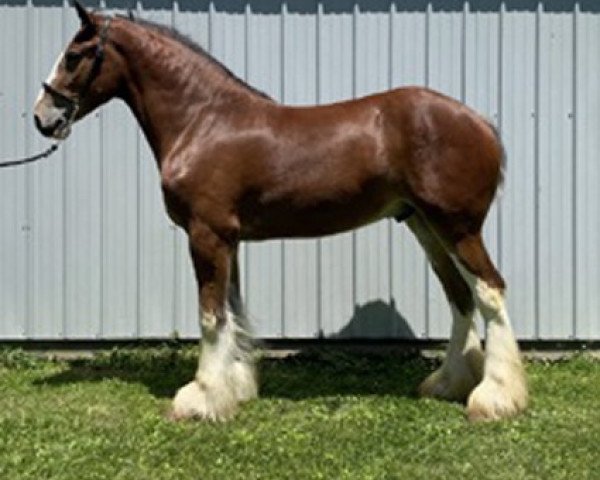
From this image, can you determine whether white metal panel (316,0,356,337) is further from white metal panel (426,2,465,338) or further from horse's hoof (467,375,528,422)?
horse's hoof (467,375,528,422)

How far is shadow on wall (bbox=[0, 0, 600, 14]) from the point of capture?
6.42 m

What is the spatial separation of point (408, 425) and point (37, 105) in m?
2.57

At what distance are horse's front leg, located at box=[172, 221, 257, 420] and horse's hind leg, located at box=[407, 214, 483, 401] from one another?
3.66 ft

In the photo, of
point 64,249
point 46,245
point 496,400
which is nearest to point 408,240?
point 496,400

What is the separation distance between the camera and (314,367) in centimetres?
638

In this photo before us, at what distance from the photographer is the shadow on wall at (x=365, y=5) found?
6.42 metres

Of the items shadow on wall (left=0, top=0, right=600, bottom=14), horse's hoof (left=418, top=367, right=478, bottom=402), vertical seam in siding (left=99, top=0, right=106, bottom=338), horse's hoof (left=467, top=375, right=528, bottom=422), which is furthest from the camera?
vertical seam in siding (left=99, top=0, right=106, bottom=338)

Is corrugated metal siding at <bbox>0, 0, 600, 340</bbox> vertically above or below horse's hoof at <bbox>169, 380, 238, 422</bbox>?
above

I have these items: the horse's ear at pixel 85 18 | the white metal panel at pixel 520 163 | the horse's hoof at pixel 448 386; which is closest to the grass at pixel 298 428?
the horse's hoof at pixel 448 386

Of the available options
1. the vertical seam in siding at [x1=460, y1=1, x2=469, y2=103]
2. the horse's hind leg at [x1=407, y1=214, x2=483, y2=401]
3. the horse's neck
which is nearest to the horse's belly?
the horse's hind leg at [x1=407, y1=214, x2=483, y2=401]

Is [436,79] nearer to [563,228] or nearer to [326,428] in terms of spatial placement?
[563,228]

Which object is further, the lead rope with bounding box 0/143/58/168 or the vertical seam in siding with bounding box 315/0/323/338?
the vertical seam in siding with bounding box 315/0/323/338

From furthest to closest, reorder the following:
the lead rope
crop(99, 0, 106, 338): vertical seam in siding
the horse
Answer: crop(99, 0, 106, 338): vertical seam in siding
the lead rope
the horse

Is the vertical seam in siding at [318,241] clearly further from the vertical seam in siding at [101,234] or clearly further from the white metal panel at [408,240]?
the vertical seam in siding at [101,234]
